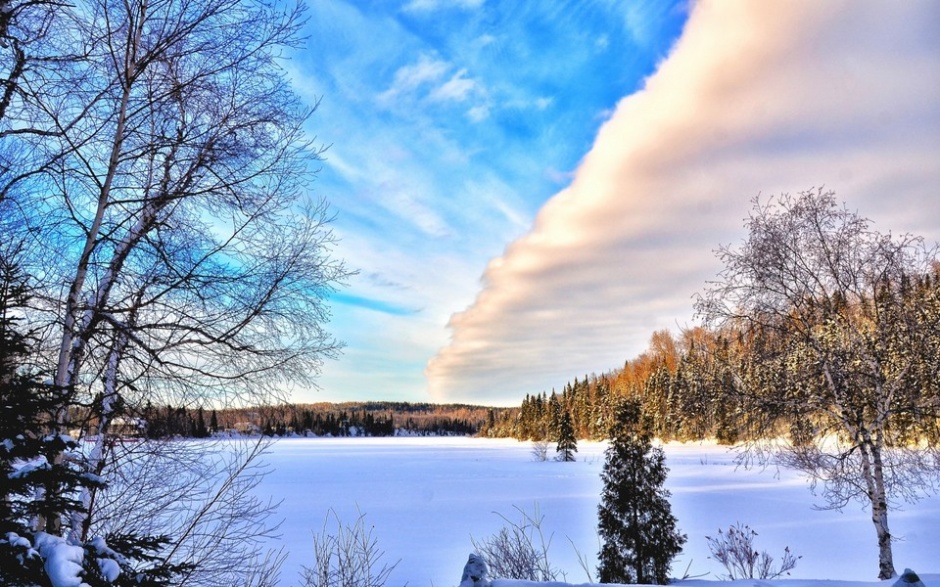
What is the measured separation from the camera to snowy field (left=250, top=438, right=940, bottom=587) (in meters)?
11.2

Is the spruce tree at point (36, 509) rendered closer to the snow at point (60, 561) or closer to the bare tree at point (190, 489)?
the snow at point (60, 561)

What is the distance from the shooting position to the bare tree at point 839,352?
8.76 meters

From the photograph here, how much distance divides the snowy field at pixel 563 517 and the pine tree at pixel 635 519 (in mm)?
1666

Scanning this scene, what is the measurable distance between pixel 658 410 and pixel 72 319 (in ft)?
193

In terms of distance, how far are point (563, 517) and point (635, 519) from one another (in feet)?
29.9

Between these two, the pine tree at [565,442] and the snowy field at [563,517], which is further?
the pine tree at [565,442]

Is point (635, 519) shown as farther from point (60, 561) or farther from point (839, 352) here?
point (60, 561)

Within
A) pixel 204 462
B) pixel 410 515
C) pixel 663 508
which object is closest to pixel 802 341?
pixel 663 508

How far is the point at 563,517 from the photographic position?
56.4 ft

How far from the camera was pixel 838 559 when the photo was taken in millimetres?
12133

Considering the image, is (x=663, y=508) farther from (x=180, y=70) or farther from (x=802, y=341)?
(x=180, y=70)

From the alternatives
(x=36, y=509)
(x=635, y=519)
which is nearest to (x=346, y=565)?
(x=36, y=509)

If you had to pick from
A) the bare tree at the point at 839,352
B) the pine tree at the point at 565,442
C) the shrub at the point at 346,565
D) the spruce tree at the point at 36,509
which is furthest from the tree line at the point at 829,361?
the pine tree at the point at 565,442

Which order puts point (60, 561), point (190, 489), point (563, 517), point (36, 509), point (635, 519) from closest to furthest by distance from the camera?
1. point (60, 561)
2. point (36, 509)
3. point (190, 489)
4. point (635, 519)
5. point (563, 517)
